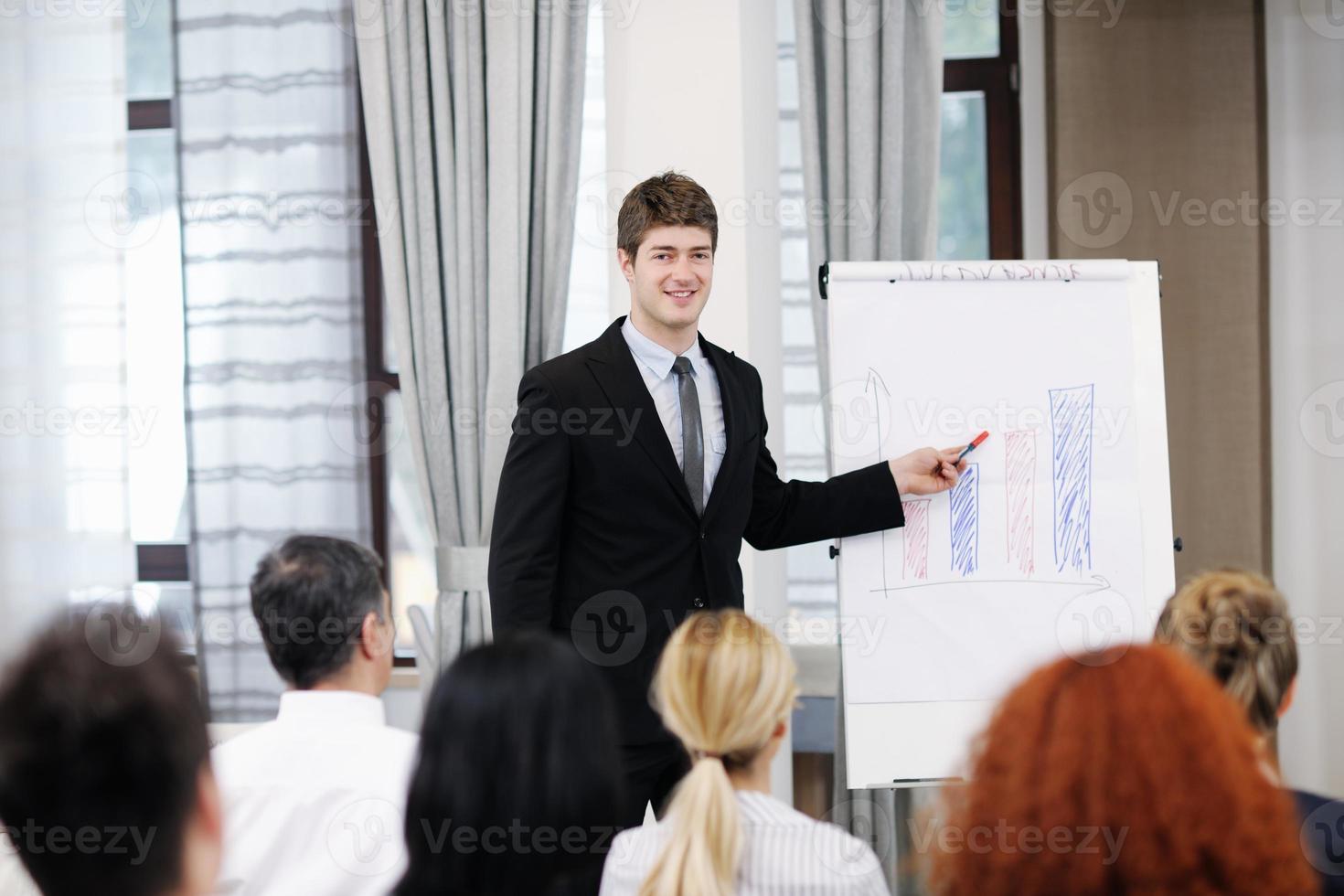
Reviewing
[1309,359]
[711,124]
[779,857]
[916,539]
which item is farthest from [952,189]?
[779,857]

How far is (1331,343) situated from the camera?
3.23m

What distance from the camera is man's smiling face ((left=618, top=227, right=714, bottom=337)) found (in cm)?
224

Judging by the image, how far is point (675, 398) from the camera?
7.61 ft

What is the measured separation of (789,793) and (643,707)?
1.08 meters

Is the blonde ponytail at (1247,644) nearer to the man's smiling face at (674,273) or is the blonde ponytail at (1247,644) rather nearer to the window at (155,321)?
the man's smiling face at (674,273)

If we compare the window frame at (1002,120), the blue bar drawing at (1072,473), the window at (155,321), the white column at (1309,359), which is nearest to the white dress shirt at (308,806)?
the blue bar drawing at (1072,473)

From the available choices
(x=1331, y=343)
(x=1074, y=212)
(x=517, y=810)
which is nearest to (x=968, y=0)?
(x=1074, y=212)

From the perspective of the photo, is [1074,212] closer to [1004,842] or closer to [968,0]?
[968,0]

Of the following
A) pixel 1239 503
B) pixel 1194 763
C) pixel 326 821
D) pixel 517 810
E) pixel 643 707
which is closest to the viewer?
pixel 1194 763

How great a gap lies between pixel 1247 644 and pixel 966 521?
98 centimetres

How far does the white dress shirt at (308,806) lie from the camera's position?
1389 millimetres

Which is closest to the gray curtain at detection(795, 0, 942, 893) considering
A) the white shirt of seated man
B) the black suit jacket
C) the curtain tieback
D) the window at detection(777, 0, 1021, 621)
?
the window at detection(777, 0, 1021, 621)

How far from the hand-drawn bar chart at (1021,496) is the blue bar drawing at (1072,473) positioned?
0.16 ft

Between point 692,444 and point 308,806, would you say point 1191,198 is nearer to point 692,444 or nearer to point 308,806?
point 692,444
